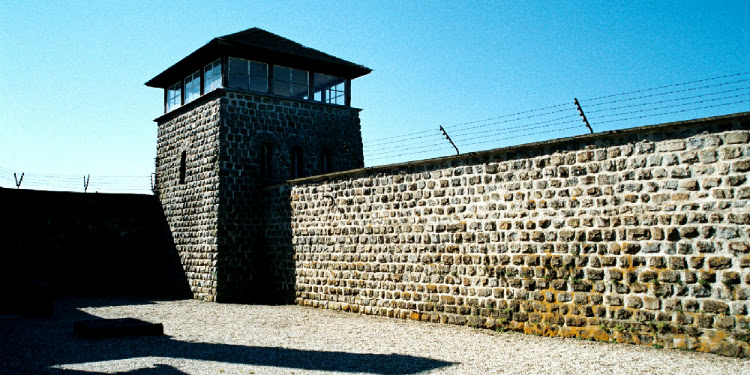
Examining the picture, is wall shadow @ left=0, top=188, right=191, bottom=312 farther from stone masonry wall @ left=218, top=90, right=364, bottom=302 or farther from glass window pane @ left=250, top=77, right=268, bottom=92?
glass window pane @ left=250, top=77, right=268, bottom=92

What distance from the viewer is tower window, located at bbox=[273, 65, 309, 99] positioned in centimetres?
1561

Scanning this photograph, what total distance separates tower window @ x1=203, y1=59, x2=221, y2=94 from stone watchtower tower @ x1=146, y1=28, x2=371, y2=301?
0.10 feet

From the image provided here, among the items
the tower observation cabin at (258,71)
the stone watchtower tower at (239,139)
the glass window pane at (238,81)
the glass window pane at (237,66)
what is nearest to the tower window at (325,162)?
the stone watchtower tower at (239,139)

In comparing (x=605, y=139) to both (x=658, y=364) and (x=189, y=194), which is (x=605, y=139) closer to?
(x=658, y=364)

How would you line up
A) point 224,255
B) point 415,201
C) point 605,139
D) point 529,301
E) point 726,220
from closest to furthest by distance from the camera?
1. point 726,220
2. point 605,139
3. point 529,301
4. point 415,201
5. point 224,255

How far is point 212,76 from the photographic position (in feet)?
49.5

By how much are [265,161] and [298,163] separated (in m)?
1.01

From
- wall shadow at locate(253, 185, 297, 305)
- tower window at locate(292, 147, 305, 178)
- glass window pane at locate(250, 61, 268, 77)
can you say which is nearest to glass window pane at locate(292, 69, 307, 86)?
glass window pane at locate(250, 61, 268, 77)

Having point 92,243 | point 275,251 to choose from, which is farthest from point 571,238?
point 92,243

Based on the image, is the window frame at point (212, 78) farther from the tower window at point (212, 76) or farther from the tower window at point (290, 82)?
the tower window at point (290, 82)

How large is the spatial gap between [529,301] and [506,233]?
1.09 metres

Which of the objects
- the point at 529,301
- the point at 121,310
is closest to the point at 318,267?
the point at 121,310

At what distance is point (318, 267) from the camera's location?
12.2 m

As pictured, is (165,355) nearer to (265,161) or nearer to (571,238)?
(571,238)
